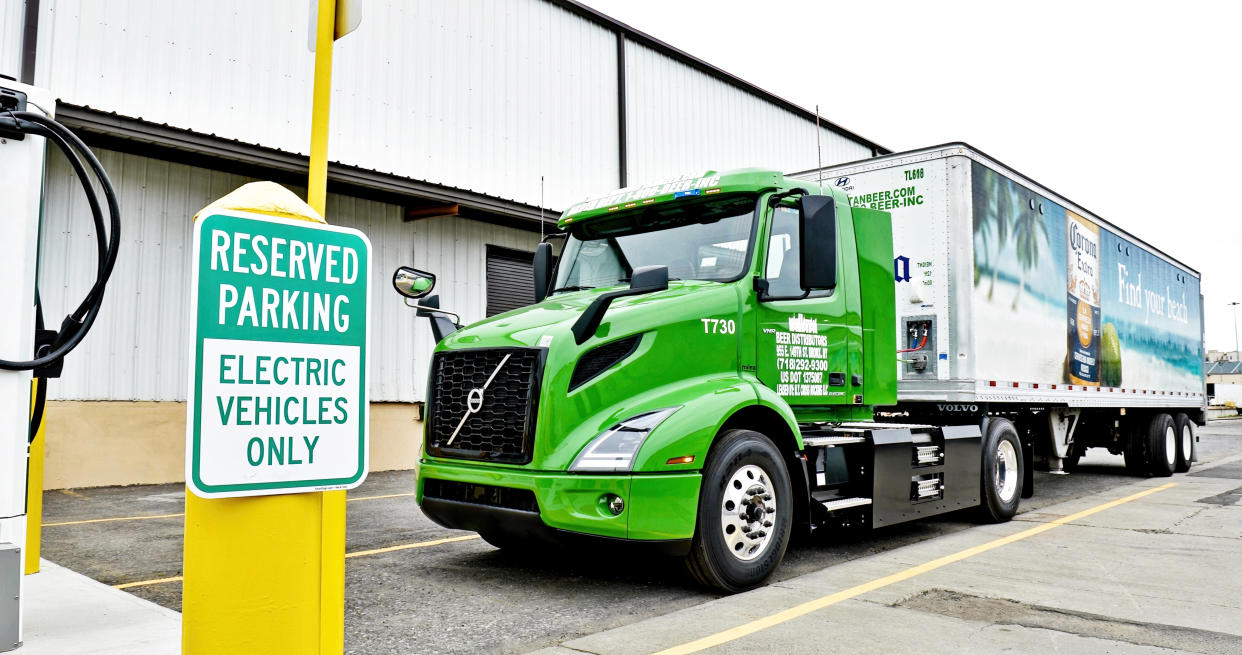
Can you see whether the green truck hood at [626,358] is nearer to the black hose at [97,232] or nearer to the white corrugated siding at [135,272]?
the black hose at [97,232]

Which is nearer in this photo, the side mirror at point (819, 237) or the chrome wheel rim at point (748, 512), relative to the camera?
the chrome wheel rim at point (748, 512)

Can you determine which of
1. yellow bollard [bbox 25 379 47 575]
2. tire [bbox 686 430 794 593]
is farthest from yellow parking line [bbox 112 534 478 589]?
tire [bbox 686 430 794 593]

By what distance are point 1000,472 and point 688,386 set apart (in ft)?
16.3

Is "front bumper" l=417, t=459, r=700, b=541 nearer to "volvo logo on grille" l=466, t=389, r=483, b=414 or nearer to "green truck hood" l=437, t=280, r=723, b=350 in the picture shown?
"volvo logo on grille" l=466, t=389, r=483, b=414

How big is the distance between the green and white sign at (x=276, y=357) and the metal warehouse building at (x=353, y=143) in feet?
18.2

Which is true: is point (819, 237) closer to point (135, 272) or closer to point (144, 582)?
point (144, 582)

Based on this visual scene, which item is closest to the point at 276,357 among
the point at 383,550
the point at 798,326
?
the point at 798,326

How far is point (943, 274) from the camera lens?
853cm

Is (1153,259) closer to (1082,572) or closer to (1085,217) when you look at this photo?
(1085,217)

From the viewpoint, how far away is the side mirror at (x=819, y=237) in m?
6.04

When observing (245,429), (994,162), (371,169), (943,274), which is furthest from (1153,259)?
(245,429)

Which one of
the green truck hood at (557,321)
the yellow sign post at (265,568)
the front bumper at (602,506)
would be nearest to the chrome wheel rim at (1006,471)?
the green truck hood at (557,321)

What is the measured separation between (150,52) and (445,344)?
8362mm

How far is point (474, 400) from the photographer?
567cm
